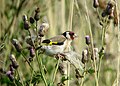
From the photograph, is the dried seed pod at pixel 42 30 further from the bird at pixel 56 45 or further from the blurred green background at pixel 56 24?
the blurred green background at pixel 56 24

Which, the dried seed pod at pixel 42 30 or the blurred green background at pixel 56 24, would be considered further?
the blurred green background at pixel 56 24

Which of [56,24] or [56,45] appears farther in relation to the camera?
[56,24]

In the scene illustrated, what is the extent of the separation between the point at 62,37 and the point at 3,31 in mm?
1135

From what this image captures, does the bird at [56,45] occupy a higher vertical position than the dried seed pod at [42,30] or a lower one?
lower

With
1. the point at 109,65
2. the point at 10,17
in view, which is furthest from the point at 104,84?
the point at 10,17

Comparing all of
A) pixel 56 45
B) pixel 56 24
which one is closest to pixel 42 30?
pixel 56 45

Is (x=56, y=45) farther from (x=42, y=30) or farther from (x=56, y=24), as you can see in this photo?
(x=56, y=24)

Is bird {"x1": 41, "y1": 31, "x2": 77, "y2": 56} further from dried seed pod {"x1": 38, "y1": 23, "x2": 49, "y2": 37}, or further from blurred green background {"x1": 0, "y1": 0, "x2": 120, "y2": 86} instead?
blurred green background {"x1": 0, "y1": 0, "x2": 120, "y2": 86}

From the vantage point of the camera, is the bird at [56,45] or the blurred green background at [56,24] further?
the blurred green background at [56,24]

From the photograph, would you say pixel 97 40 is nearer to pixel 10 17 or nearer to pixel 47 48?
pixel 10 17

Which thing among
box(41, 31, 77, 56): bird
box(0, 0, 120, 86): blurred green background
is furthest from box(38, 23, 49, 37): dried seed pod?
→ box(0, 0, 120, 86): blurred green background

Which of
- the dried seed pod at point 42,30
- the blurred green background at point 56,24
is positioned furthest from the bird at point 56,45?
the blurred green background at point 56,24

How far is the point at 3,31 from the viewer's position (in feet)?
8.29

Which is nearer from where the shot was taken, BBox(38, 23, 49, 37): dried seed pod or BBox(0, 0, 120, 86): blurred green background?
BBox(38, 23, 49, 37): dried seed pod
